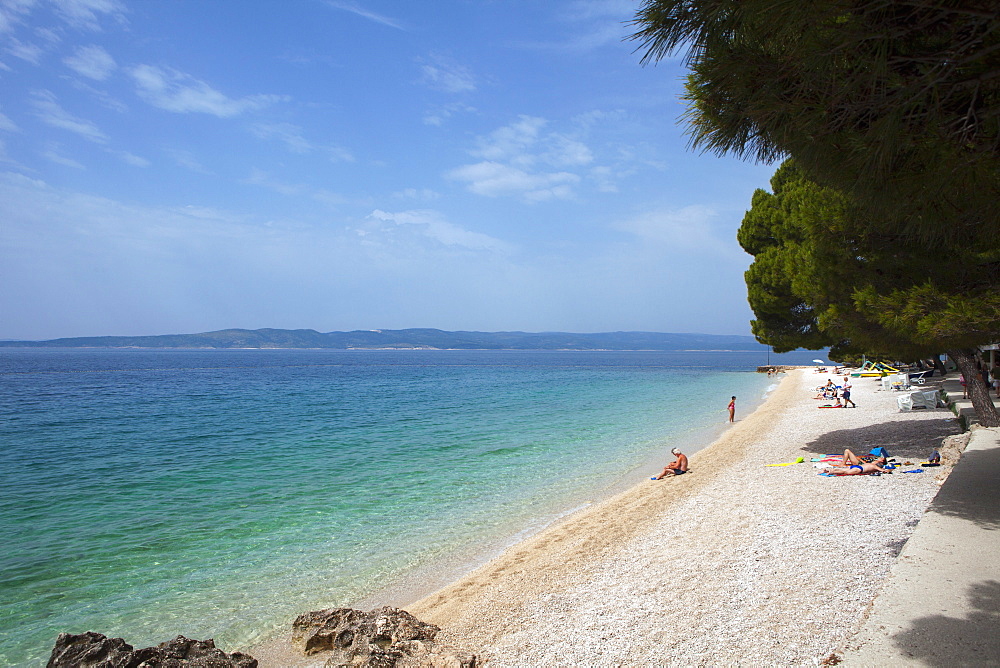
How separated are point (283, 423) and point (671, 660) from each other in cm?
2658

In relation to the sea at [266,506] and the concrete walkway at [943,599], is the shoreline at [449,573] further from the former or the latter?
the concrete walkway at [943,599]

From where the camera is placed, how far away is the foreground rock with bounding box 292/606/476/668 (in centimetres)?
510

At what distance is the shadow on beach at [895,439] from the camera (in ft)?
42.6

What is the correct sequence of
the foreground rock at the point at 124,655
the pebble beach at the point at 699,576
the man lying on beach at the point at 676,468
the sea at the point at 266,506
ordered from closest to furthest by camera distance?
the foreground rock at the point at 124,655, the pebble beach at the point at 699,576, the sea at the point at 266,506, the man lying on beach at the point at 676,468

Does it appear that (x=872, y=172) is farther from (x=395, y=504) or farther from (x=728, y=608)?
(x=395, y=504)

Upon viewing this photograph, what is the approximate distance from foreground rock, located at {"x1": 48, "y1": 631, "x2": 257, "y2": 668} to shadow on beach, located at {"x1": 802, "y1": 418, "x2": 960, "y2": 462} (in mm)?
13134

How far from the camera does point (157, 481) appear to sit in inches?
612

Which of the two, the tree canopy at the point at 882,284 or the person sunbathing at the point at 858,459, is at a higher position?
the tree canopy at the point at 882,284

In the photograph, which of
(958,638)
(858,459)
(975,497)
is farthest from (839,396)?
(958,638)

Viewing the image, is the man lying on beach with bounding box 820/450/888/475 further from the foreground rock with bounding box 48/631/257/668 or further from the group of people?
the group of people

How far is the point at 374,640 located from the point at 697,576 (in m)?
3.71

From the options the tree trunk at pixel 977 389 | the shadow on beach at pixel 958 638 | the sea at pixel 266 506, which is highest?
the tree trunk at pixel 977 389

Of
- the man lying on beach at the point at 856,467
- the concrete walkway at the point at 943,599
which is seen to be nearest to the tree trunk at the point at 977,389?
the man lying on beach at the point at 856,467

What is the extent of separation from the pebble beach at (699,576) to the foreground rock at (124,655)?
2202mm
